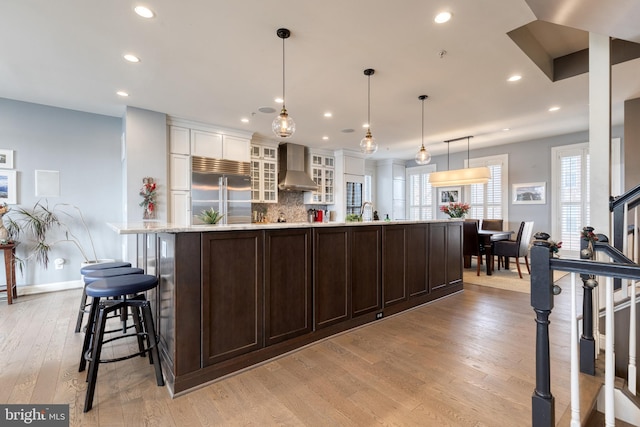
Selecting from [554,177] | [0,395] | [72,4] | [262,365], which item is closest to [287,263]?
[262,365]

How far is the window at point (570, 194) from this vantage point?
5871 millimetres

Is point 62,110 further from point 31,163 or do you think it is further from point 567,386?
point 567,386

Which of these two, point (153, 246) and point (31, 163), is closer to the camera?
point (153, 246)

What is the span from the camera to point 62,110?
4.47 m

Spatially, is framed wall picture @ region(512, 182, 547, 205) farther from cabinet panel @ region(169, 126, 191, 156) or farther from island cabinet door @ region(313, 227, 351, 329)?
cabinet panel @ region(169, 126, 191, 156)

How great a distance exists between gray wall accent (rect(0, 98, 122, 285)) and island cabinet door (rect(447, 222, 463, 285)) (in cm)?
522

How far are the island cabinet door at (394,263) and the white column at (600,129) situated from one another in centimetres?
164

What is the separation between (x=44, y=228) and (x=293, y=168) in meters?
4.43

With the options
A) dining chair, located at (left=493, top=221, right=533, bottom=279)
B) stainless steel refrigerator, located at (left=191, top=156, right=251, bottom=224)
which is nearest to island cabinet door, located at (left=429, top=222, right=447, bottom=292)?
dining chair, located at (left=493, top=221, right=533, bottom=279)

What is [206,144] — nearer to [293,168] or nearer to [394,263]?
[293,168]

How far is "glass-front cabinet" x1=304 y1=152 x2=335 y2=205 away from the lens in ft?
23.7

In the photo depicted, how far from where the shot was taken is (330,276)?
270 centimetres

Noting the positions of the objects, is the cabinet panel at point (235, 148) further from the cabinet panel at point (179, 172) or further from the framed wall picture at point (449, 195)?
the framed wall picture at point (449, 195)

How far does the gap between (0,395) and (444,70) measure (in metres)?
4.59
